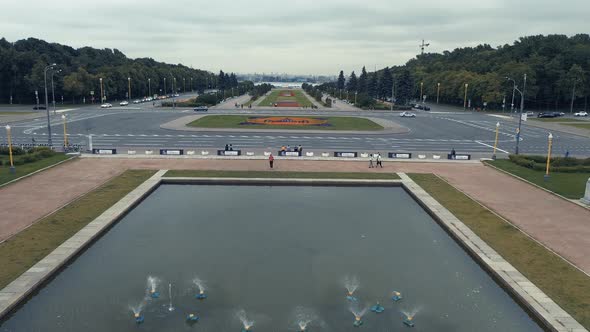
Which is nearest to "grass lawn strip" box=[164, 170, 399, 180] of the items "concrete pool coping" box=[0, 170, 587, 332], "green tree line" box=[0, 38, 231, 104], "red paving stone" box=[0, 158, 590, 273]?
"red paving stone" box=[0, 158, 590, 273]

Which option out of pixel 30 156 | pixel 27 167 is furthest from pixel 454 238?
pixel 30 156

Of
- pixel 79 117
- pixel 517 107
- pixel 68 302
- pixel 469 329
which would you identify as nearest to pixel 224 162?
pixel 68 302

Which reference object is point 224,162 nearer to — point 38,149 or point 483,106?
point 38,149

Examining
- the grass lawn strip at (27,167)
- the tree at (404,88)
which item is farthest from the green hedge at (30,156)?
the tree at (404,88)

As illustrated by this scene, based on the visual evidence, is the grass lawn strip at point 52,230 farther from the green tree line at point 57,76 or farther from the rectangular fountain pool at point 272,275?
the green tree line at point 57,76

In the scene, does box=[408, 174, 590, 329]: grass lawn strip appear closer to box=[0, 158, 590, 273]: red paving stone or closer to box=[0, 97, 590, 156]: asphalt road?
box=[0, 158, 590, 273]: red paving stone

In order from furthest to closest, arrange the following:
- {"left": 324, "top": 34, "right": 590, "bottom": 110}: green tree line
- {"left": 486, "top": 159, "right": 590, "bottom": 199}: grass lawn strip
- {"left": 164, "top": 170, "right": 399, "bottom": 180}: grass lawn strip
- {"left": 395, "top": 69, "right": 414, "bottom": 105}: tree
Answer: {"left": 395, "top": 69, "right": 414, "bottom": 105}: tree → {"left": 324, "top": 34, "right": 590, "bottom": 110}: green tree line → {"left": 164, "top": 170, "right": 399, "bottom": 180}: grass lawn strip → {"left": 486, "top": 159, "right": 590, "bottom": 199}: grass lawn strip

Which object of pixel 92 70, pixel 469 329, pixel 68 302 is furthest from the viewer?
pixel 92 70
